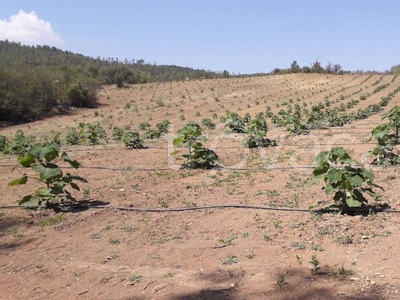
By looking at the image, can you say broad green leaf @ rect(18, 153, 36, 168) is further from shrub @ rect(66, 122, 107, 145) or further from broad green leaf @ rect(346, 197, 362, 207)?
shrub @ rect(66, 122, 107, 145)

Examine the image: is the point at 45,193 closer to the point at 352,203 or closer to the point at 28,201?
the point at 28,201

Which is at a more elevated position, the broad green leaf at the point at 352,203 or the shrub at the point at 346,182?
the shrub at the point at 346,182

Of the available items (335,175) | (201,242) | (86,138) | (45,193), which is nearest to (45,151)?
(45,193)

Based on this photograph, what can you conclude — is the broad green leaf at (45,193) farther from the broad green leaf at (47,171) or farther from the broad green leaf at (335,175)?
the broad green leaf at (335,175)

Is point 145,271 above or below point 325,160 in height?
below

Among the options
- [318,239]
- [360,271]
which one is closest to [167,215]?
[318,239]

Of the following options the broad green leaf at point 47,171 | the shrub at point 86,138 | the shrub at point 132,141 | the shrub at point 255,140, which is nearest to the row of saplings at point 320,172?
the broad green leaf at point 47,171

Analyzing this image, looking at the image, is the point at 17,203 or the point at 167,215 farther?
the point at 17,203

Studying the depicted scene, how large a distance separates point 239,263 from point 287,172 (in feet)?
12.0

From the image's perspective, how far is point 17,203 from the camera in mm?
5699

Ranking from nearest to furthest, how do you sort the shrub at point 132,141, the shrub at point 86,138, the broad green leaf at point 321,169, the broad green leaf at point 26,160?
the broad green leaf at point 321,169 → the broad green leaf at point 26,160 → the shrub at point 132,141 → the shrub at point 86,138

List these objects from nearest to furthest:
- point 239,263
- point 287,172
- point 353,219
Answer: point 239,263 → point 353,219 → point 287,172

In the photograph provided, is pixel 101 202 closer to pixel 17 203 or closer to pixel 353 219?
pixel 17 203

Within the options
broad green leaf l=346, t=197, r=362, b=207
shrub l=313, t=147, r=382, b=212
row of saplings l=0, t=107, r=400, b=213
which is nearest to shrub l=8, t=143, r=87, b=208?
row of saplings l=0, t=107, r=400, b=213
